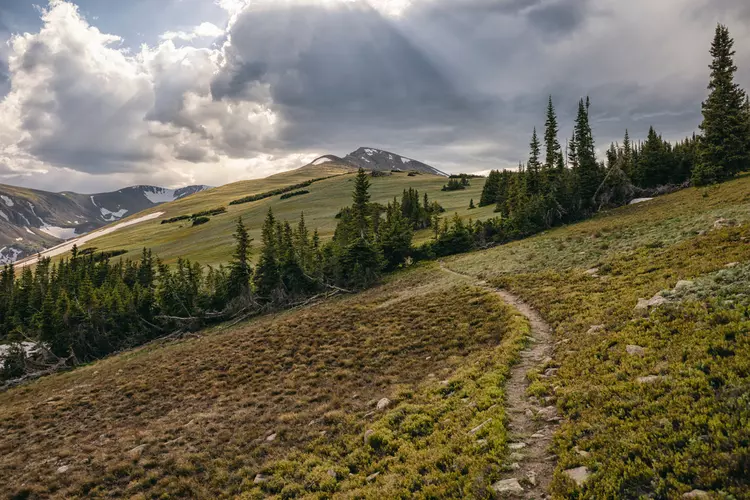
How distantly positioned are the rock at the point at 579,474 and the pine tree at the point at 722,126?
57.8 metres

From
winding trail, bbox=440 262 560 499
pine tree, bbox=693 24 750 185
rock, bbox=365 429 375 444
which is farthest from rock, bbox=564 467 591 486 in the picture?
pine tree, bbox=693 24 750 185

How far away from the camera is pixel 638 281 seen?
20453 mm

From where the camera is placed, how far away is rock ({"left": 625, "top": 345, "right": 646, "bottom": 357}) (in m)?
12.4

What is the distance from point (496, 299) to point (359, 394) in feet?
46.7

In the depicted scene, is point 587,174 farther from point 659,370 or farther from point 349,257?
point 659,370

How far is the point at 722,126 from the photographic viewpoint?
48156mm

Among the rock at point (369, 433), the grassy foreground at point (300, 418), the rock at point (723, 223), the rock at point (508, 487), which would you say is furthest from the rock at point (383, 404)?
the rock at point (723, 223)

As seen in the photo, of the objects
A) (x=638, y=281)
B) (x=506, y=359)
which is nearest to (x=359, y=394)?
(x=506, y=359)

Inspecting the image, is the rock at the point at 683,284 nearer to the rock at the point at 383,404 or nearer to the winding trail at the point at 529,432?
the winding trail at the point at 529,432

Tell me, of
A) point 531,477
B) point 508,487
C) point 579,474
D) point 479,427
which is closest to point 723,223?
point 479,427

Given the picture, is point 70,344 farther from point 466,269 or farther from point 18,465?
point 466,269

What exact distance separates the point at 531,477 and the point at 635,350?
6891 millimetres

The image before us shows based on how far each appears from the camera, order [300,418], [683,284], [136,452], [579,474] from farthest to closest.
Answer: [300,418], [136,452], [683,284], [579,474]

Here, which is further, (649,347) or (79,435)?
(79,435)
